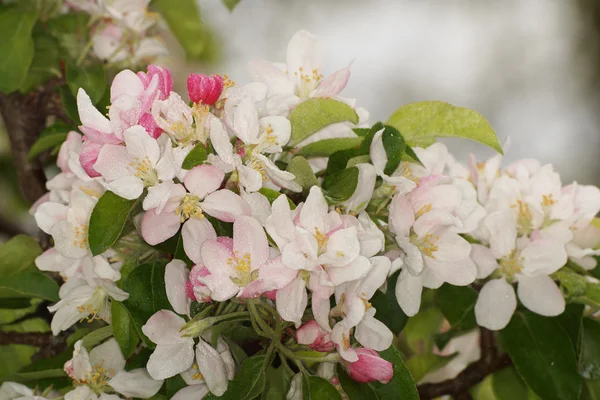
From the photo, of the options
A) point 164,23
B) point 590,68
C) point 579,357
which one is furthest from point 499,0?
point 579,357

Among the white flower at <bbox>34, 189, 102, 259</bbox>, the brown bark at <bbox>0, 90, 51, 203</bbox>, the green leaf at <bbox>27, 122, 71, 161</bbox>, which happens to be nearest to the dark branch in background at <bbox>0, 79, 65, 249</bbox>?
the brown bark at <bbox>0, 90, 51, 203</bbox>

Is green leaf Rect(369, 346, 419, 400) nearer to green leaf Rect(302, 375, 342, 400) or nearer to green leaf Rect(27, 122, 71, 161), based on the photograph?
green leaf Rect(302, 375, 342, 400)

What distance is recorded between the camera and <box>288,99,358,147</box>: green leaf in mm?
583

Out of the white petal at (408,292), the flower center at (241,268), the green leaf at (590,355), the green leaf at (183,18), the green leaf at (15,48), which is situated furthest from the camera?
the green leaf at (183,18)

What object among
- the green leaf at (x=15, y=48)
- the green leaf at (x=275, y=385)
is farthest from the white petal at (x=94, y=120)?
the green leaf at (x=15, y=48)

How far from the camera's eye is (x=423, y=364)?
82 centimetres

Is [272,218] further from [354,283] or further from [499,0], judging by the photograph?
[499,0]

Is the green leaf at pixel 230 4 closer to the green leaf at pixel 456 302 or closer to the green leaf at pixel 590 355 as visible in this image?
the green leaf at pixel 456 302

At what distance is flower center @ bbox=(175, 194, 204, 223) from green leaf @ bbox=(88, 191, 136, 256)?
0.04 metres

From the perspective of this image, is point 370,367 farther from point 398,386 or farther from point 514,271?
point 514,271

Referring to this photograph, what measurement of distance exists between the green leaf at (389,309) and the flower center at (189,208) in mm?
207

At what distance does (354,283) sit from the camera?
20.4 inches

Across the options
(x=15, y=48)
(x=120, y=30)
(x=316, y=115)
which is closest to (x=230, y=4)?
(x=120, y=30)

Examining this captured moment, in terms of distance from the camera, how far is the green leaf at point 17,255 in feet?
2.48
